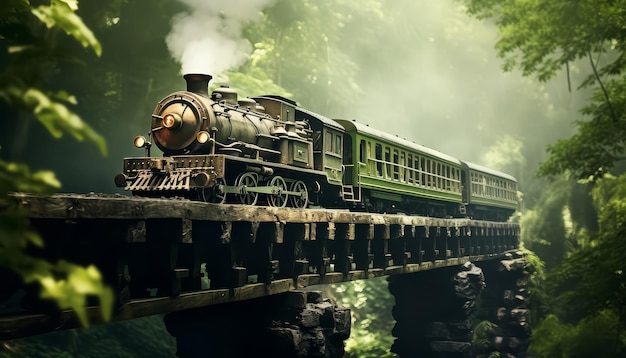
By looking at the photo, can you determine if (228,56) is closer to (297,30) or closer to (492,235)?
(492,235)

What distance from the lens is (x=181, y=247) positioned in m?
8.19

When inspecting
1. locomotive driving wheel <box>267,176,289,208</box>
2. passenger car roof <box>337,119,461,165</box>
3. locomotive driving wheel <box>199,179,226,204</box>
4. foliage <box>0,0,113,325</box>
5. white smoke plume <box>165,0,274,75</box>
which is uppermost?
white smoke plume <box>165,0,274,75</box>

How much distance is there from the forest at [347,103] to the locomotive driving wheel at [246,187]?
2.54 metres

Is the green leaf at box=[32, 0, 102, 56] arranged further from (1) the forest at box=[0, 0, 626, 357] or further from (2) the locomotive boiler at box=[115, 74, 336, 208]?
(2) the locomotive boiler at box=[115, 74, 336, 208]

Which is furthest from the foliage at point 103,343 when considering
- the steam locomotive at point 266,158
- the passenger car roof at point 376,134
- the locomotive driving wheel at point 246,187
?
the passenger car roof at point 376,134

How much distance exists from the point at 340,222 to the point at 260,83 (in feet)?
46.9

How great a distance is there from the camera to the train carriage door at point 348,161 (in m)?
13.9

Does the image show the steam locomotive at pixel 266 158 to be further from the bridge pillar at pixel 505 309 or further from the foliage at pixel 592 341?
the bridge pillar at pixel 505 309

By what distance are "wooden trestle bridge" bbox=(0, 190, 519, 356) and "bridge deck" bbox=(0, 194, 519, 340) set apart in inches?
0.4

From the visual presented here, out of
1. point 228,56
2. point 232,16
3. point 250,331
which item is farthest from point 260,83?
point 250,331

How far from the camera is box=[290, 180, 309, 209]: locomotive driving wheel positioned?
1136 centimetres

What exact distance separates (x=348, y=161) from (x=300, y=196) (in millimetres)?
2717

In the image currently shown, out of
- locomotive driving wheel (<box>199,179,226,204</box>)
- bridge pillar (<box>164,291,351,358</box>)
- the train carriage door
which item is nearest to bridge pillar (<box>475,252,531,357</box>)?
the train carriage door

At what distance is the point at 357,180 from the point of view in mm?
13836
